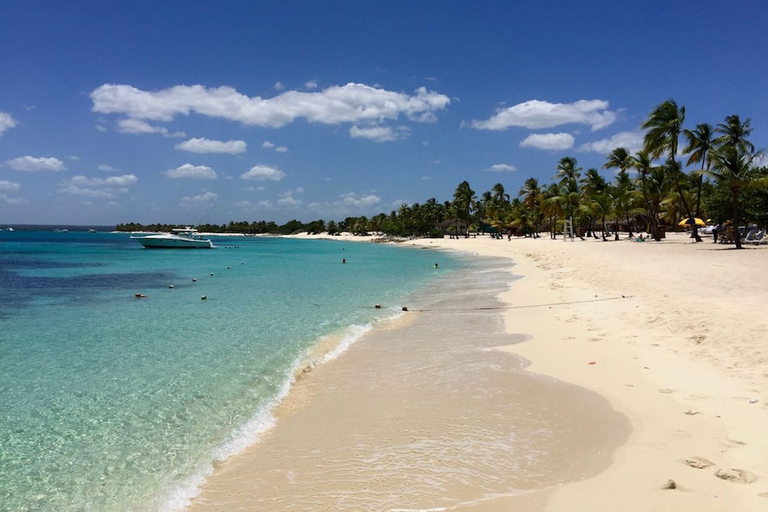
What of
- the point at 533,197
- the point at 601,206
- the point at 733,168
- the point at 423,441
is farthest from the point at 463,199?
the point at 423,441

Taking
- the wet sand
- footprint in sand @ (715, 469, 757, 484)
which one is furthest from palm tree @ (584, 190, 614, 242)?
footprint in sand @ (715, 469, 757, 484)

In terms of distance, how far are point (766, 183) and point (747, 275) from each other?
679 inches

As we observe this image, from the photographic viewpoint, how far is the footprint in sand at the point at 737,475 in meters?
4.42

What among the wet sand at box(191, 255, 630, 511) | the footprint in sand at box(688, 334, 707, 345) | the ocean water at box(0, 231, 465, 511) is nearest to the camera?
the wet sand at box(191, 255, 630, 511)

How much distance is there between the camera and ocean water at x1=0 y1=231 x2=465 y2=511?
5410mm

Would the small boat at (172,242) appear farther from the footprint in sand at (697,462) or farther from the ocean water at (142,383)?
the footprint in sand at (697,462)

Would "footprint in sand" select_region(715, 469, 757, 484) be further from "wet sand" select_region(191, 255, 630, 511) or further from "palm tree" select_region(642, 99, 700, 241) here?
"palm tree" select_region(642, 99, 700, 241)

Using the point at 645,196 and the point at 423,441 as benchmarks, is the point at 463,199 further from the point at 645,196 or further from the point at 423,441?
the point at 423,441

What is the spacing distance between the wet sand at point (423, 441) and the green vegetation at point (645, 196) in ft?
96.0

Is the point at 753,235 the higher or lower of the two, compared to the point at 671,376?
higher

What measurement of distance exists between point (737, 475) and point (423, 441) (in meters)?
3.27

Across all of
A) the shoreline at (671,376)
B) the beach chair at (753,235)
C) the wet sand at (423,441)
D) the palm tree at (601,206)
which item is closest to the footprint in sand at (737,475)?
the shoreline at (671,376)

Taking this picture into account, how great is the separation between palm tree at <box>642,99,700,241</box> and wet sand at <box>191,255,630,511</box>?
3914 cm

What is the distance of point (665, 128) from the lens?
3962 centimetres
